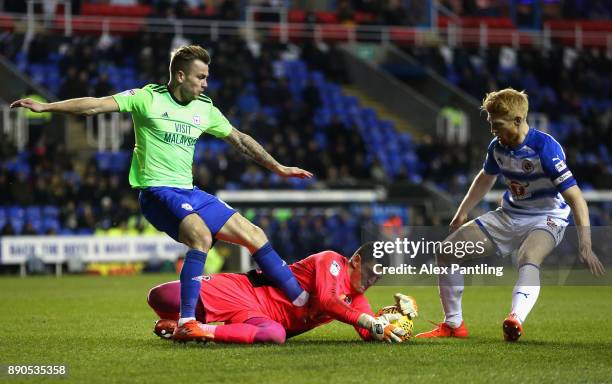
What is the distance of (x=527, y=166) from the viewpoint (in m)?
7.86

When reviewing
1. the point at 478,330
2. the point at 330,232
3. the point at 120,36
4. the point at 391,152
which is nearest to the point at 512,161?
the point at 478,330

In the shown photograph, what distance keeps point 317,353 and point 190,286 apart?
Answer: 3.24 ft

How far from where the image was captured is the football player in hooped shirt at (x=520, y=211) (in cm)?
761

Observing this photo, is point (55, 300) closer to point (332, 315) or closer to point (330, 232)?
point (332, 315)

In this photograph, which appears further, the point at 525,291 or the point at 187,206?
the point at 525,291

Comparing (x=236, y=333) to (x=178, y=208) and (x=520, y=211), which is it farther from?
(x=520, y=211)

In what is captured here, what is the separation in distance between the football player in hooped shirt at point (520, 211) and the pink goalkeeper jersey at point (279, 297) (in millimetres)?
988

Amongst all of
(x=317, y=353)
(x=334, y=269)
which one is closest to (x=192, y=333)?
(x=317, y=353)

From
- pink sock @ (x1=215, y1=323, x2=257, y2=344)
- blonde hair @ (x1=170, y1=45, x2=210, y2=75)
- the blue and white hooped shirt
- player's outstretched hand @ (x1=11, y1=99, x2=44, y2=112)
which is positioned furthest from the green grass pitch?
blonde hair @ (x1=170, y1=45, x2=210, y2=75)

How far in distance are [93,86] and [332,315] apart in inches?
675

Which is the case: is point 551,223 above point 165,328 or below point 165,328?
above

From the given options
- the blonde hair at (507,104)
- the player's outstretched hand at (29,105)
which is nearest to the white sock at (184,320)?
the player's outstretched hand at (29,105)

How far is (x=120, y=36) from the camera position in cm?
2747

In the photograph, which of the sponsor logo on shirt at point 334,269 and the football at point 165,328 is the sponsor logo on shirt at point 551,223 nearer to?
the sponsor logo on shirt at point 334,269
